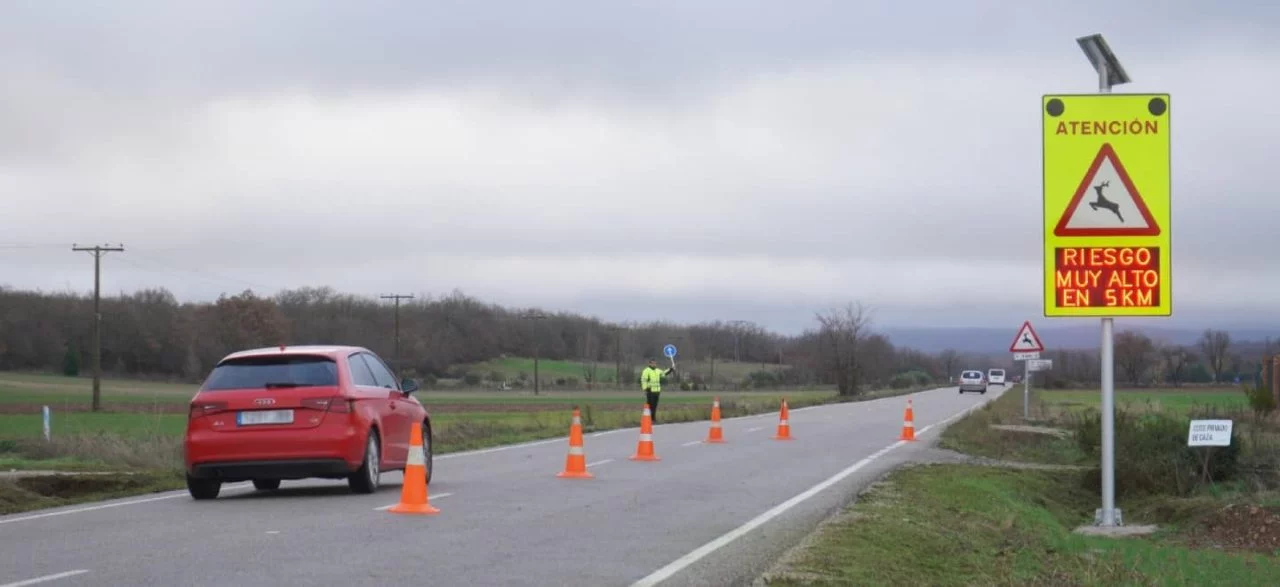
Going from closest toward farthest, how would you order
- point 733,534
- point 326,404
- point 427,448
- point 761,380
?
point 733,534
point 326,404
point 427,448
point 761,380

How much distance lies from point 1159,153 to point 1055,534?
3.61m

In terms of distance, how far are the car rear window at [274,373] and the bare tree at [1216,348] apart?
9820 centimetres

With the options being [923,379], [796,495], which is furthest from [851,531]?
[923,379]

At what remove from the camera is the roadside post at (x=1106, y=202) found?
13680mm

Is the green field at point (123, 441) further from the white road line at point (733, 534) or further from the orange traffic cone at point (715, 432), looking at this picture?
the white road line at point (733, 534)

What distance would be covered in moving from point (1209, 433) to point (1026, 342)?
22462mm

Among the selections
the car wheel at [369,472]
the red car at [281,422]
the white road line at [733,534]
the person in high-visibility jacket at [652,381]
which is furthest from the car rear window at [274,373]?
the person in high-visibility jacket at [652,381]

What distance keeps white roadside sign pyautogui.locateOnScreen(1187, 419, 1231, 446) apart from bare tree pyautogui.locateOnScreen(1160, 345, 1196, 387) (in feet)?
301

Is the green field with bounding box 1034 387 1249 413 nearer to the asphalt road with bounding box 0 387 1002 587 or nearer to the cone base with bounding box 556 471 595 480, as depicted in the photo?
the cone base with bounding box 556 471 595 480

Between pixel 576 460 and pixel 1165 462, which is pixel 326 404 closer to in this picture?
pixel 576 460

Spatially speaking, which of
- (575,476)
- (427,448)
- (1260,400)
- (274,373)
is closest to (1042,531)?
(575,476)

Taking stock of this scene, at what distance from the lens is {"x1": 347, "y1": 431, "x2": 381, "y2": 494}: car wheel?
15492mm

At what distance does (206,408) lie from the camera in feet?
49.4

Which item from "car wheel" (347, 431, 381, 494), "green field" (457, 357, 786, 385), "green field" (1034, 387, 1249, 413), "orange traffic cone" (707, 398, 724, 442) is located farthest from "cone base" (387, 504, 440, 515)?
"green field" (457, 357, 786, 385)
